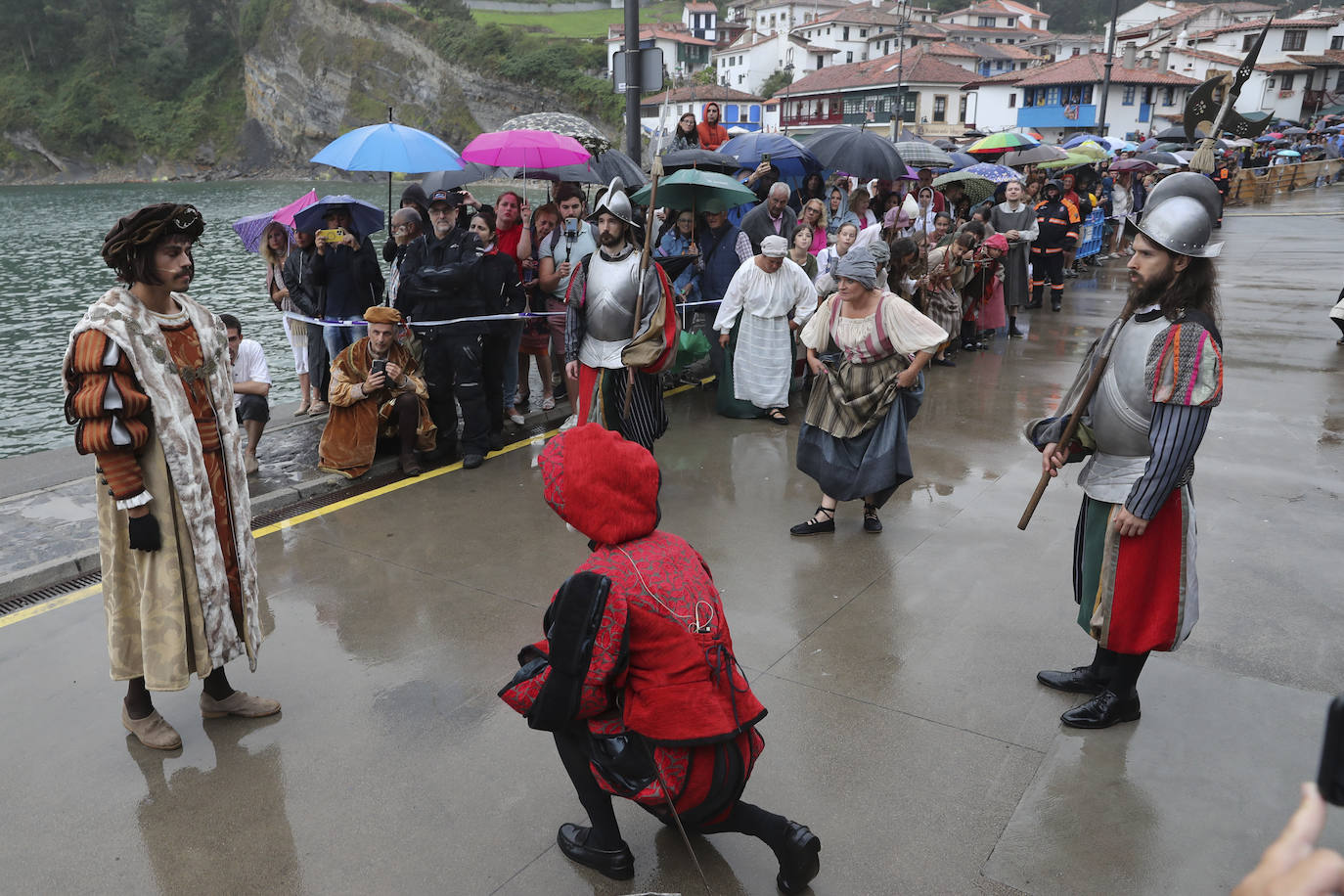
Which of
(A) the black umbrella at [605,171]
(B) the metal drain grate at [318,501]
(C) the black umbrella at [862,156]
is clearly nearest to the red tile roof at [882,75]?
(C) the black umbrella at [862,156]

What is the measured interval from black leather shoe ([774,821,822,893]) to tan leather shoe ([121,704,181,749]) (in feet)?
7.75

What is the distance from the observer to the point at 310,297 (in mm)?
8156

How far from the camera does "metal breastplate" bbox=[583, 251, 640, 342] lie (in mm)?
5895

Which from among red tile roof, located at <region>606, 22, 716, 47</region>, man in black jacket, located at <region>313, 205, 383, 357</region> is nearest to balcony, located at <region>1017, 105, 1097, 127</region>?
red tile roof, located at <region>606, 22, 716, 47</region>

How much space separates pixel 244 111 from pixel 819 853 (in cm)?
9242

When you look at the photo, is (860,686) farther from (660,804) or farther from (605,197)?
(605,197)

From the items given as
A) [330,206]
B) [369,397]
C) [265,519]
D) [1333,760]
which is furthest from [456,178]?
[1333,760]

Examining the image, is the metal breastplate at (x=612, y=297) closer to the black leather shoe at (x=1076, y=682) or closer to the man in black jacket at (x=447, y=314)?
the man in black jacket at (x=447, y=314)

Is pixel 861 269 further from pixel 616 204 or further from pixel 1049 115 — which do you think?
pixel 1049 115

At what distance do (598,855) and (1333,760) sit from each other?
2.35 m

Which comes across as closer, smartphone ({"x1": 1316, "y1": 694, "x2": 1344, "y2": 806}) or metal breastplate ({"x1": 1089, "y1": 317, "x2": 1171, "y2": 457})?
smartphone ({"x1": 1316, "y1": 694, "x2": 1344, "y2": 806})

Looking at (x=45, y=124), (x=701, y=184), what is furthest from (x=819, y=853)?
(x=45, y=124)

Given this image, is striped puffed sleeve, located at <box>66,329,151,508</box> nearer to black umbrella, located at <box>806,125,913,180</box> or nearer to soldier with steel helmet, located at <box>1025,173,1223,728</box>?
soldier with steel helmet, located at <box>1025,173,1223,728</box>

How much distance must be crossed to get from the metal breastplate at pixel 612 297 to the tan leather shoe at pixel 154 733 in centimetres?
325
